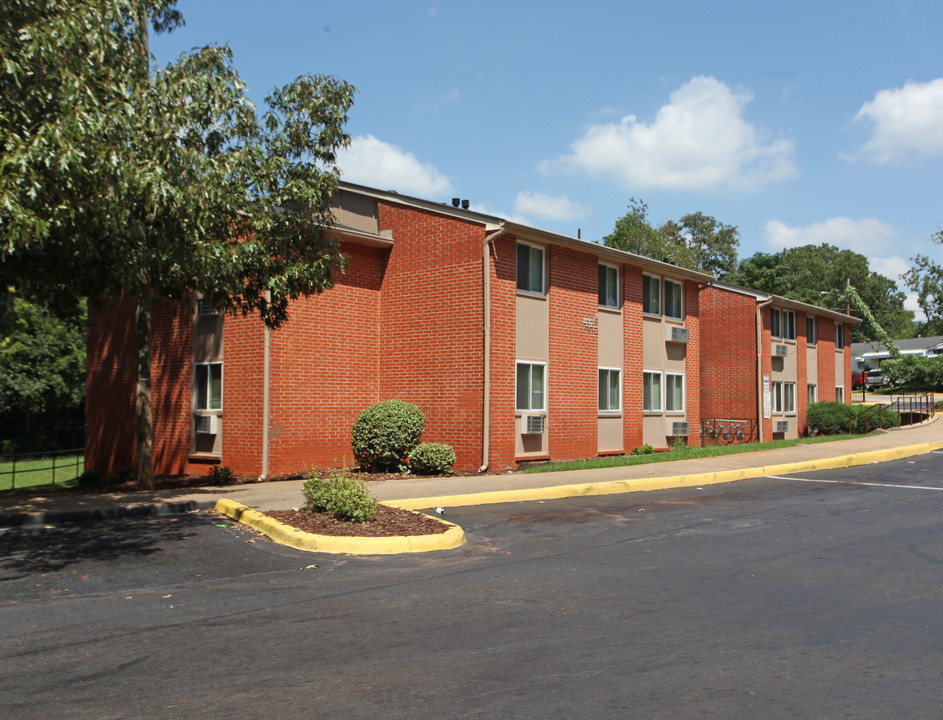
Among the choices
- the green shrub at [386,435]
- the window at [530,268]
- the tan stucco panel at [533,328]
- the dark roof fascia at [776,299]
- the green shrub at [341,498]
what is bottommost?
the green shrub at [341,498]

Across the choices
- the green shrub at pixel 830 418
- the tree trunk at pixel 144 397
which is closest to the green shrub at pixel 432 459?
the tree trunk at pixel 144 397

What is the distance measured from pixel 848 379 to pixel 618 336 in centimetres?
2328

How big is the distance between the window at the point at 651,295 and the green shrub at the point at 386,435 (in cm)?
920

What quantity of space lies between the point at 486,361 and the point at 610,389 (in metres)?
5.70

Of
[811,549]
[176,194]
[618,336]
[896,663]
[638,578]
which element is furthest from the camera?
[618,336]

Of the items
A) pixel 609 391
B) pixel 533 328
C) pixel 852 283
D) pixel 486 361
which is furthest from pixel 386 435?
pixel 852 283

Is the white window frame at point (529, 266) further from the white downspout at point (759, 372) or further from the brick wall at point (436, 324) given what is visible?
the white downspout at point (759, 372)

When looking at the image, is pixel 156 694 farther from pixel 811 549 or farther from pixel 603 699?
pixel 811 549

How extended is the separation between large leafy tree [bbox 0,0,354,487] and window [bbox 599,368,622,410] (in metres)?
10.2

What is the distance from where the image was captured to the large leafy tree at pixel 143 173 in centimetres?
928

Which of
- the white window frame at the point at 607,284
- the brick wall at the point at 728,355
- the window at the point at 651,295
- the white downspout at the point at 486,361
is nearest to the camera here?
the white downspout at the point at 486,361

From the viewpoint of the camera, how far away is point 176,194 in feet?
34.0

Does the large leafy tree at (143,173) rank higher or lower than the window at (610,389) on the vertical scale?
higher

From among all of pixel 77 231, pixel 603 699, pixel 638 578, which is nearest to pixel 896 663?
pixel 603 699
